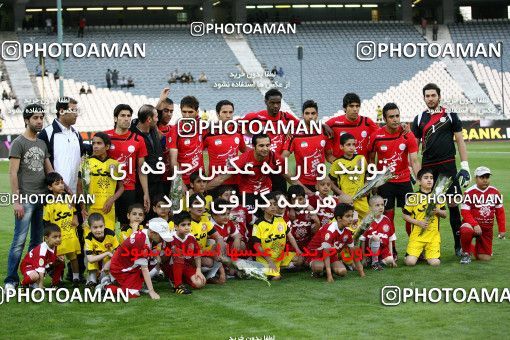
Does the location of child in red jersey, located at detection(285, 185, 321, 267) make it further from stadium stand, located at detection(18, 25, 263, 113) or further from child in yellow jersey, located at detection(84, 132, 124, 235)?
stadium stand, located at detection(18, 25, 263, 113)

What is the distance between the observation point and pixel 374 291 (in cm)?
909

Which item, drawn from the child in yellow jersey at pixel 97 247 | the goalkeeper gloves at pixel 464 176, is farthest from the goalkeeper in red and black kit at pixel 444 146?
the child in yellow jersey at pixel 97 247

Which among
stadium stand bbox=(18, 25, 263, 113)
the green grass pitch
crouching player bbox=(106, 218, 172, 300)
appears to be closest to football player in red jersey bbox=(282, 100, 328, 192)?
the green grass pitch

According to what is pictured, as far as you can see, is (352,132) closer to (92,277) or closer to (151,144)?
(151,144)

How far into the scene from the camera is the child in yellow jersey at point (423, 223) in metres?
10.8

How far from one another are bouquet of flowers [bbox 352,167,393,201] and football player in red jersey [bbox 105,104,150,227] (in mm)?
2619

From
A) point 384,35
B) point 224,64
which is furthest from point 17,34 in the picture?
point 384,35

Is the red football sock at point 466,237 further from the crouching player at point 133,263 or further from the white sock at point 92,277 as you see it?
the white sock at point 92,277

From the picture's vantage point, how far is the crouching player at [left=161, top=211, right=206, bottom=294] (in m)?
9.56

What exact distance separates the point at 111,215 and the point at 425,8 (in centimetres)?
5101

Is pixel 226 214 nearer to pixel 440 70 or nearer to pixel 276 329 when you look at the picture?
pixel 276 329

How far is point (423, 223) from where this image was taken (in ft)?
35.8

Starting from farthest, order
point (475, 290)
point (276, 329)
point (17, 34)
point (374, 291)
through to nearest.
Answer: point (17, 34)
point (374, 291)
point (475, 290)
point (276, 329)

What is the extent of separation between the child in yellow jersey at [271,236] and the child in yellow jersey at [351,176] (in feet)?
3.32
